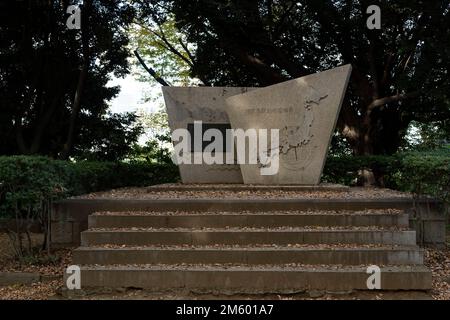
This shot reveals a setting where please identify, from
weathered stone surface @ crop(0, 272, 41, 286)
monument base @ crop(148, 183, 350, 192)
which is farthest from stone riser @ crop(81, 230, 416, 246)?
monument base @ crop(148, 183, 350, 192)

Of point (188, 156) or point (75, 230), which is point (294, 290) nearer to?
point (75, 230)

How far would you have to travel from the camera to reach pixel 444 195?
286 inches

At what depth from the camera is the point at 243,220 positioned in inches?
275

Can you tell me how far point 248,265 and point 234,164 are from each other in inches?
216

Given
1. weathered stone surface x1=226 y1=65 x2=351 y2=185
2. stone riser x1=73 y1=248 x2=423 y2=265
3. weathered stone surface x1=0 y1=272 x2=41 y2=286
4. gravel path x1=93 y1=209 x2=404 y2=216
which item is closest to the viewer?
stone riser x1=73 y1=248 x2=423 y2=265

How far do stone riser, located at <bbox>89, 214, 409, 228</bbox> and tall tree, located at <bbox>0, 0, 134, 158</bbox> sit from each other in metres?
8.99

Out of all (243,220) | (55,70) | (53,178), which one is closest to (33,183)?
(53,178)

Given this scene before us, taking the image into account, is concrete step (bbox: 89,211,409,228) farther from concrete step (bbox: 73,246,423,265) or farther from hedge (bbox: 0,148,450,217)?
hedge (bbox: 0,148,450,217)

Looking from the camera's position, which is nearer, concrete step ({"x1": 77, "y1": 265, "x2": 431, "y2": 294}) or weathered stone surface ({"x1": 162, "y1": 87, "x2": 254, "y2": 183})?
concrete step ({"x1": 77, "y1": 265, "x2": 431, "y2": 294})

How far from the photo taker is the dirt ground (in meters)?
5.68

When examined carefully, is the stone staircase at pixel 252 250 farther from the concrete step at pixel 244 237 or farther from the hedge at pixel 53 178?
the hedge at pixel 53 178

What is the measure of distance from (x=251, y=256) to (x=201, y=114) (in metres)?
6.01

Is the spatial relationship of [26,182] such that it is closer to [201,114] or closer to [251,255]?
[251,255]
